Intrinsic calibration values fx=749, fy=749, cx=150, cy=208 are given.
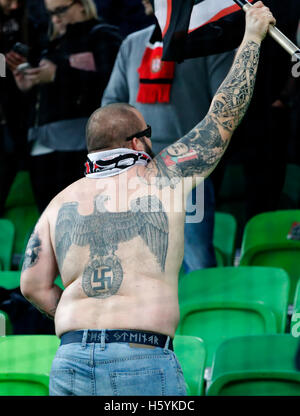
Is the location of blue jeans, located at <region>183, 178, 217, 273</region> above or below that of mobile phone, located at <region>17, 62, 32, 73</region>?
below

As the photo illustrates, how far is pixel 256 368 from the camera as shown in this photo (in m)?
2.66

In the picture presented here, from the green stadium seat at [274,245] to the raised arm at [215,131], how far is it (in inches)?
57.6

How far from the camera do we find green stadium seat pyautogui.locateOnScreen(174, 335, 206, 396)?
2678mm

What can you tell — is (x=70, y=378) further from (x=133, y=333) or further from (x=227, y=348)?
(x=227, y=348)

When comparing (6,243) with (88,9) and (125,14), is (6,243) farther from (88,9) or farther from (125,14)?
(125,14)

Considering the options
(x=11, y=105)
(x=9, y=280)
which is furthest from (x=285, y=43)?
(x=11, y=105)

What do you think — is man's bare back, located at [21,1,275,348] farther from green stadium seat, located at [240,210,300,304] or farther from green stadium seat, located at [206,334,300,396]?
green stadium seat, located at [240,210,300,304]

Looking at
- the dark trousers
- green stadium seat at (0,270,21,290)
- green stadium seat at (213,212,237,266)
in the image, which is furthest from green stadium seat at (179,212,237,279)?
green stadium seat at (0,270,21,290)

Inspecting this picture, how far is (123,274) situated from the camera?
2295 mm

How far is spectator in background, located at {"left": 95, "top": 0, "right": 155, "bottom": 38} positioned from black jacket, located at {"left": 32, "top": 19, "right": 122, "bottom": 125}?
0.26 m

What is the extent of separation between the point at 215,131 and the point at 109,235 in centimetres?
49

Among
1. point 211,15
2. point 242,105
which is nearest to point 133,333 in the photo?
point 242,105

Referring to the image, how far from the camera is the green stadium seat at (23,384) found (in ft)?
8.89

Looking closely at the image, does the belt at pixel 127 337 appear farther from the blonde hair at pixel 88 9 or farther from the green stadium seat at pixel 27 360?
the blonde hair at pixel 88 9
